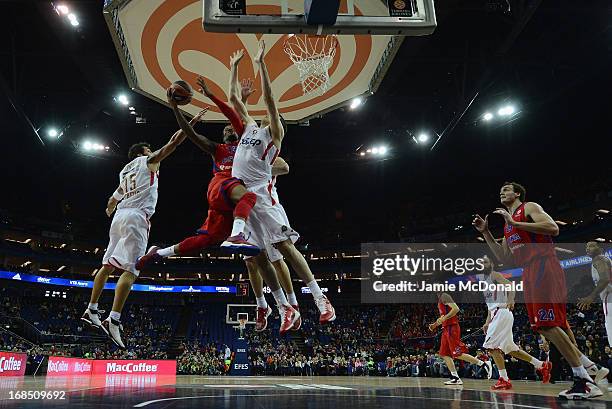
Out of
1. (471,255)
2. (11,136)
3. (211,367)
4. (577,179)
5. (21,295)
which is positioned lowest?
(211,367)

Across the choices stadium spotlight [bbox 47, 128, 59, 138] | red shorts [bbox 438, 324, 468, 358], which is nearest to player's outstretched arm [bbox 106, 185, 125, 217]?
red shorts [bbox 438, 324, 468, 358]

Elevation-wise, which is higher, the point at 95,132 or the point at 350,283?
the point at 95,132

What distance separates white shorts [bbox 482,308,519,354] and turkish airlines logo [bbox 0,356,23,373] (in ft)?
45.2

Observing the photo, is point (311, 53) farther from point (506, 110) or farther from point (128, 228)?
point (506, 110)

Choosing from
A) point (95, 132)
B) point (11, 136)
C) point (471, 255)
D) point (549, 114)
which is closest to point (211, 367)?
point (95, 132)

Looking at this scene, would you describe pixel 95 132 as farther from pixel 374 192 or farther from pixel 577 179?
pixel 577 179

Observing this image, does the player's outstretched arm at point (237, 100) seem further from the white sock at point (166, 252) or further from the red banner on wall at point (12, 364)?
the red banner on wall at point (12, 364)

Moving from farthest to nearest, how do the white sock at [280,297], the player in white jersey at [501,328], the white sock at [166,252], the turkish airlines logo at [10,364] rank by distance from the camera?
the turkish airlines logo at [10,364], the player in white jersey at [501,328], the white sock at [280,297], the white sock at [166,252]

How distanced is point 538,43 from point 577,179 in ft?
39.3

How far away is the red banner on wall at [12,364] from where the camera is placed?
15102 mm

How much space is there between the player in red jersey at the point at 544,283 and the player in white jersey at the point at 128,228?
147 inches

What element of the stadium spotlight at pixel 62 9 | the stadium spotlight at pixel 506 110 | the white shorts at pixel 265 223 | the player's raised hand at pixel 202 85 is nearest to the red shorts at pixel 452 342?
the white shorts at pixel 265 223

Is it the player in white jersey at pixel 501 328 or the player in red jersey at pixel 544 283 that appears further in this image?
the player in white jersey at pixel 501 328

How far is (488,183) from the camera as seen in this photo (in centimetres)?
3092
